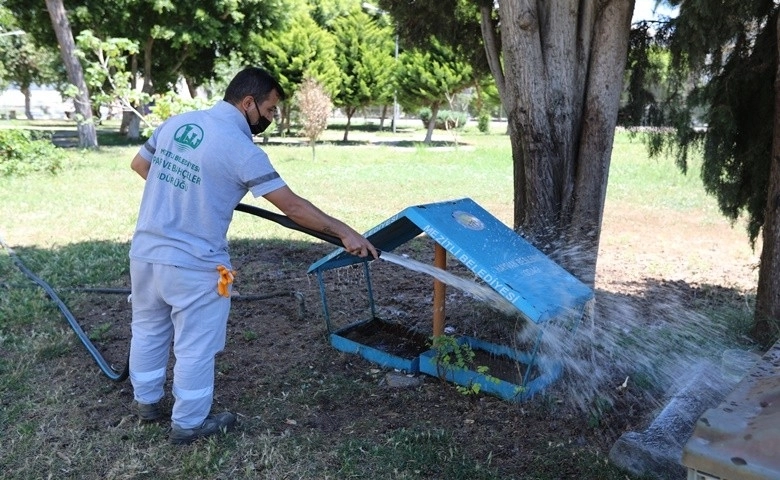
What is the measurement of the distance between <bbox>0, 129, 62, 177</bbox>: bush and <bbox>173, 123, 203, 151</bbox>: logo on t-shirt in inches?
476

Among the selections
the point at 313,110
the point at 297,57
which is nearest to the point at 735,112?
the point at 313,110

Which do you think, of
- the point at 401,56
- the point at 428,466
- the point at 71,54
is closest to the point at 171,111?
the point at 71,54

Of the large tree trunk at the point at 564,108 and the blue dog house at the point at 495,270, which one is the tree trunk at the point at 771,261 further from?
the blue dog house at the point at 495,270

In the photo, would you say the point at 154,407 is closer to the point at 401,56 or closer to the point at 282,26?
the point at 282,26

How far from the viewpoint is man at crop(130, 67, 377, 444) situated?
309 centimetres

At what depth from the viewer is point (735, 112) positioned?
4891 mm

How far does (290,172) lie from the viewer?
16.6 meters

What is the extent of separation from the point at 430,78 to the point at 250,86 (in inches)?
991

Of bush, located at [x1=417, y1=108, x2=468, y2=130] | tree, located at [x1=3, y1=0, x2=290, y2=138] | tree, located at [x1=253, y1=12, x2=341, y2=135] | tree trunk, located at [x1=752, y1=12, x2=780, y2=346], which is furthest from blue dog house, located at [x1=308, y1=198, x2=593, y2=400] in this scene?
bush, located at [x1=417, y1=108, x2=468, y2=130]

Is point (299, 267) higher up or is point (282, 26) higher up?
point (282, 26)

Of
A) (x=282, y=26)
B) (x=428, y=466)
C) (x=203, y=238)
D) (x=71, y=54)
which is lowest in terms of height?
(x=428, y=466)

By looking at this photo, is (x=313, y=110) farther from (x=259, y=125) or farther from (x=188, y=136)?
(x=188, y=136)

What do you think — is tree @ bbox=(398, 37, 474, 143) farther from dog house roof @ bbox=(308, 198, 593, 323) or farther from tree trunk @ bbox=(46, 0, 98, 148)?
dog house roof @ bbox=(308, 198, 593, 323)

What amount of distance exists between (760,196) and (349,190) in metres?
9.04
